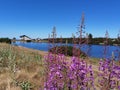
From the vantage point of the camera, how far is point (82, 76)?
4.87 metres

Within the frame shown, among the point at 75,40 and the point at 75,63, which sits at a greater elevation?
the point at 75,40

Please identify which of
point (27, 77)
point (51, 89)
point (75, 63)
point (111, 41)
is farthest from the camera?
point (27, 77)

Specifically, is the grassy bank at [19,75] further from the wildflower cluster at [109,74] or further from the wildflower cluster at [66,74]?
the wildflower cluster at [109,74]

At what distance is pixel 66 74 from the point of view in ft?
17.7

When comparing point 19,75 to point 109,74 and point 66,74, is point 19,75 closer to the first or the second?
point 66,74

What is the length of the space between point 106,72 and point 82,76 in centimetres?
45

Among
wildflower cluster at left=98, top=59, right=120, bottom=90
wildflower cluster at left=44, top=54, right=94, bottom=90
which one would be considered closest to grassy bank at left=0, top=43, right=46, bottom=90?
wildflower cluster at left=44, top=54, right=94, bottom=90

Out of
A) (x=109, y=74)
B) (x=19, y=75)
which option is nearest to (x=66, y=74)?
(x=109, y=74)

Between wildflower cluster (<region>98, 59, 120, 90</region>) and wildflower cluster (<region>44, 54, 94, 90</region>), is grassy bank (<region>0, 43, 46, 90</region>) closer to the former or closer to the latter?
wildflower cluster (<region>44, 54, 94, 90</region>)

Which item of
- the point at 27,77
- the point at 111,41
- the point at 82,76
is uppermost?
the point at 111,41

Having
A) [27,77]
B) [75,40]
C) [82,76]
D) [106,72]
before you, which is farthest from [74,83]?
[27,77]

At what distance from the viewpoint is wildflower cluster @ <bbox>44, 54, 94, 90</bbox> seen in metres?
4.85

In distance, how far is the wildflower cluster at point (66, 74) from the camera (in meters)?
4.85

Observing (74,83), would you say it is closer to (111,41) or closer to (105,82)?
(105,82)
